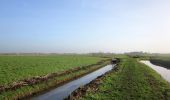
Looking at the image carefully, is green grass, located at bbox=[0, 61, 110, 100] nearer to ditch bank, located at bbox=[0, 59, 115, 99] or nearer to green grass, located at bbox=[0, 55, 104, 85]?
ditch bank, located at bbox=[0, 59, 115, 99]

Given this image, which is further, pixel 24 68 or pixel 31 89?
pixel 24 68

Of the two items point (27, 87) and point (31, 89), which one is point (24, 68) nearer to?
point (27, 87)

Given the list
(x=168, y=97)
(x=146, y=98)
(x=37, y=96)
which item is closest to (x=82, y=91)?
(x=37, y=96)

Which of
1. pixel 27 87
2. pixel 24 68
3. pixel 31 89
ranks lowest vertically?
pixel 31 89

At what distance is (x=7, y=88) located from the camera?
21609 millimetres

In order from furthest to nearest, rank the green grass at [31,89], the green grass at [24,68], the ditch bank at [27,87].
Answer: the green grass at [24,68] < the ditch bank at [27,87] < the green grass at [31,89]

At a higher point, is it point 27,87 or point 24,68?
point 24,68

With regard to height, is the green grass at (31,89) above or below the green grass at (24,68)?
below

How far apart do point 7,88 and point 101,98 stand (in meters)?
9.60

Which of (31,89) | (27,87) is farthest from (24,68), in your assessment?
(31,89)

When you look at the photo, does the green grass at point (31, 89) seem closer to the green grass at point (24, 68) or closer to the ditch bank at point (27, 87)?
the ditch bank at point (27, 87)

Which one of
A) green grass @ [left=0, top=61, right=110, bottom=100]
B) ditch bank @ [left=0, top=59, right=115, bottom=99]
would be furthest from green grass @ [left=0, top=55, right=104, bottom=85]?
green grass @ [left=0, top=61, right=110, bottom=100]

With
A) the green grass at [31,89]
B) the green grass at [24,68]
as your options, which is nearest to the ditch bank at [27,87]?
the green grass at [31,89]

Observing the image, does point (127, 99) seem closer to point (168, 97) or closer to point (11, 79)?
point (168, 97)
